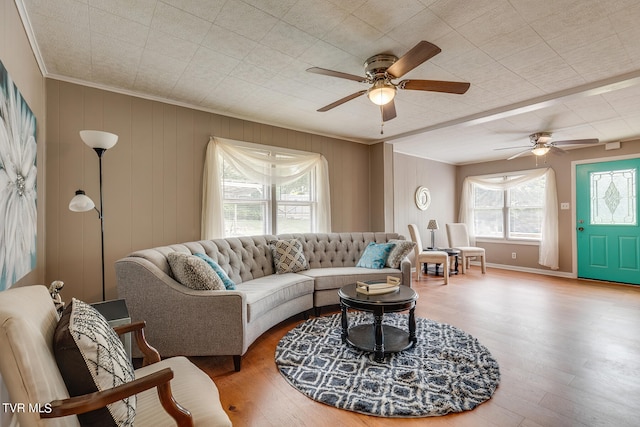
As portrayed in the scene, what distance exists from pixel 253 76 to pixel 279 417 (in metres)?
2.73

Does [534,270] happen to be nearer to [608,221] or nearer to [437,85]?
[608,221]

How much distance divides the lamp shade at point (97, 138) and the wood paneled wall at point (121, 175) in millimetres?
547

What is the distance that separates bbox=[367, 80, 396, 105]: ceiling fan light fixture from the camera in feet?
7.80

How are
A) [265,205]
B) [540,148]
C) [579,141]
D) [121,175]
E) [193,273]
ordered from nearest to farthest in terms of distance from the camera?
[193,273]
[121,175]
[579,141]
[265,205]
[540,148]

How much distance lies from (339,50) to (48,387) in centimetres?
249

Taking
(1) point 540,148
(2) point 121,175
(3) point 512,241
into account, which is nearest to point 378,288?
(2) point 121,175

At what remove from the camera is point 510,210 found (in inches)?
252

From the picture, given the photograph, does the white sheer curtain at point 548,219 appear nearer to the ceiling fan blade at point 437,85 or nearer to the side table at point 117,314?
the ceiling fan blade at point 437,85

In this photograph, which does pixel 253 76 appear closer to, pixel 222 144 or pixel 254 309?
pixel 222 144

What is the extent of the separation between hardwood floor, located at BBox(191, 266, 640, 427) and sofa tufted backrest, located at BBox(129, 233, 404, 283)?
74 cm

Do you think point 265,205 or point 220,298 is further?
point 265,205

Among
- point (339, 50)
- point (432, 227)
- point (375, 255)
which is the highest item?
point (339, 50)

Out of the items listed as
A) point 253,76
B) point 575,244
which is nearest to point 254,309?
point 253,76

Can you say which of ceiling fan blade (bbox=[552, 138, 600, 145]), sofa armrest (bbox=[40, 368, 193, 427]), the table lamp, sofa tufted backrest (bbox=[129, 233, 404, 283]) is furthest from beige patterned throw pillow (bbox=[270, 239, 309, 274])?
ceiling fan blade (bbox=[552, 138, 600, 145])
